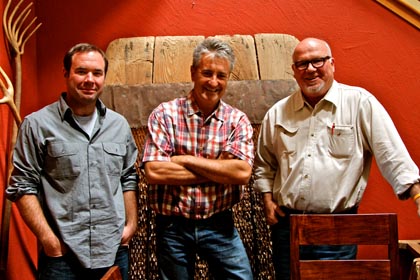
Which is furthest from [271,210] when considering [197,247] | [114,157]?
[114,157]

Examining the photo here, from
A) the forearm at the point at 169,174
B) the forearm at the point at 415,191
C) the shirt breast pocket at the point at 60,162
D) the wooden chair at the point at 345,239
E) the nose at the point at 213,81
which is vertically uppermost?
the nose at the point at 213,81

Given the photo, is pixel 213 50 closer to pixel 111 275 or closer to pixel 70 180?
pixel 70 180

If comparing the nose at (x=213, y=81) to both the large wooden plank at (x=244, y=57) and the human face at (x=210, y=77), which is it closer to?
the human face at (x=210, y=77)

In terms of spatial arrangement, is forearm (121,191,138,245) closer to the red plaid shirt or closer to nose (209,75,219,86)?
the red plaid shirt

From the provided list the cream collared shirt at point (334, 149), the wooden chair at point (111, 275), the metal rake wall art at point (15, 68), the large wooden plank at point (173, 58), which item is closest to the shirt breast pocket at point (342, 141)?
the cream collared shirt at point (334, 149)

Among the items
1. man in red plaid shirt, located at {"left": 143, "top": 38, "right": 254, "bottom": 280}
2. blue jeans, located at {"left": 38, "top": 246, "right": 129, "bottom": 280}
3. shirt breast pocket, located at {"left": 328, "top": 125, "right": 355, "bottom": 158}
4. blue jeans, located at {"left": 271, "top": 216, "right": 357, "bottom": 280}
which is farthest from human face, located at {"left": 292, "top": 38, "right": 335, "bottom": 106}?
blue jeans, located at {"left": 38, "top": 246, "right": 129, "bottom": 280}

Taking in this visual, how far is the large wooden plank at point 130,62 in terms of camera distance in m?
2.57

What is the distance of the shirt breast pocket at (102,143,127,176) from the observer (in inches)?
72.6

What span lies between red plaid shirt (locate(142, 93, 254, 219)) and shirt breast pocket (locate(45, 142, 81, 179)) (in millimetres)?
283

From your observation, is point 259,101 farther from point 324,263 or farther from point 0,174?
point 0,174

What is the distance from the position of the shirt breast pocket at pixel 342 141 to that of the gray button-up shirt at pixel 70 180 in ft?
3.04

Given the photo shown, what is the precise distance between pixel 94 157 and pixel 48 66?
3.77 feet

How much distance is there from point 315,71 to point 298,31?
84cm

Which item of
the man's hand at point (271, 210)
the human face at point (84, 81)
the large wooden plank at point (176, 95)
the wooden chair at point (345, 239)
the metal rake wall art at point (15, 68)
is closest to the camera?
the wooden chair at point (345, 239)
